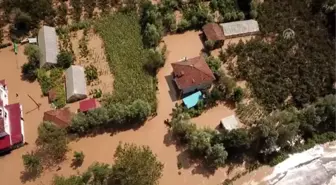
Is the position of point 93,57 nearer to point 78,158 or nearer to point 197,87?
point 78,158

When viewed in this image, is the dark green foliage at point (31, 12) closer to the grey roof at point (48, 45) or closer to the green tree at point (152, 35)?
the grey roof at point (48, 45)

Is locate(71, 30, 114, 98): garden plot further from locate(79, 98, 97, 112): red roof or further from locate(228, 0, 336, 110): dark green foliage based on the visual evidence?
locate(228, 0, 336, 110): dark green foliage

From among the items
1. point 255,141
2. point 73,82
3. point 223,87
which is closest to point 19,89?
point 73,82

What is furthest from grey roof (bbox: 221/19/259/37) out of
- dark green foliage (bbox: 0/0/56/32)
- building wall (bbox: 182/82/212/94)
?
dark green foliage (bbox: 0/0/56/32)

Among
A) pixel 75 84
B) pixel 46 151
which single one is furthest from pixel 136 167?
pixel 75 84

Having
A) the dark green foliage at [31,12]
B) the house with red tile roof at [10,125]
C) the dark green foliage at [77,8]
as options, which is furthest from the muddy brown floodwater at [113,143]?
the dark green foliage at [77,8]

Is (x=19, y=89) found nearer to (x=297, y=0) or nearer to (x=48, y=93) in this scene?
(x=48, y=93)
